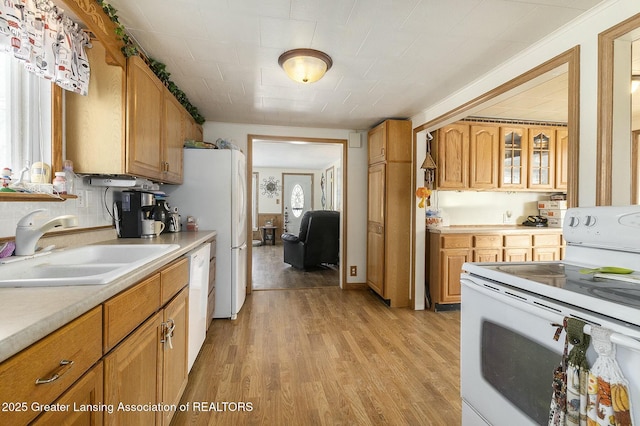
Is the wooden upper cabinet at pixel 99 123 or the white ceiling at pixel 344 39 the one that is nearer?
the white ceiling at pixel 344 39

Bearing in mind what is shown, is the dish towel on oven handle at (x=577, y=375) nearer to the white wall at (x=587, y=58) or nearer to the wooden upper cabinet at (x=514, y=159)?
the white wall at (x=587, y=58)

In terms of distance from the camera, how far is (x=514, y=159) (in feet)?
11.9

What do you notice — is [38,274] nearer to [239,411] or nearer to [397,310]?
[239,411]

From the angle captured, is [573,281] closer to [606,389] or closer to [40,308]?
[606,389]

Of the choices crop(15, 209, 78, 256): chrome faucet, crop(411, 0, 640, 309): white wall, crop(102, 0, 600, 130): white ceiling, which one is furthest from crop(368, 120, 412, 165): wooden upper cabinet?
crop(15, 209, 78, 256): chrome faucet

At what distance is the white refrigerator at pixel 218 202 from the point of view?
112 inches

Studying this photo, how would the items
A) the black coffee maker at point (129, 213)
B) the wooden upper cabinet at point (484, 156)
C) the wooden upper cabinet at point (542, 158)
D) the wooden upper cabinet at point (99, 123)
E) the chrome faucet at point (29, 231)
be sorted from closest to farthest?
the chrome faucet at point (29, 231), the wooden upper cabinet at point (99, 123), the black coffee maker at point (129, 213), the wooden upper cabinet at point (484, 156), the wooden upper cabinet at point (542, 158)

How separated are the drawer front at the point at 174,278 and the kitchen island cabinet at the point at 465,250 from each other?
2585 millimetres

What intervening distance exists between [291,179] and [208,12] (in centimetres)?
686

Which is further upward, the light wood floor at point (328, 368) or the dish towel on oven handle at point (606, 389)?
the dish towel on oven handle at point (606, 389)

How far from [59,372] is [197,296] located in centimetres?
139

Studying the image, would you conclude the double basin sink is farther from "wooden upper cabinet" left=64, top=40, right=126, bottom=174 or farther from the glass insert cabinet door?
the glass insert cabinet door

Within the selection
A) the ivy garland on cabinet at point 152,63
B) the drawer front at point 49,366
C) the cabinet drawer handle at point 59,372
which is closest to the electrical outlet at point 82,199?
the ivy garland on cabinet at point 152,63

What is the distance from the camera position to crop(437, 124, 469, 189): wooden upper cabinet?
343cm
